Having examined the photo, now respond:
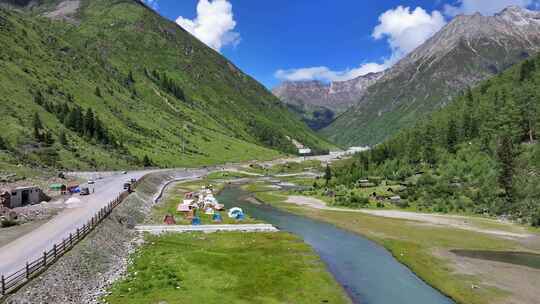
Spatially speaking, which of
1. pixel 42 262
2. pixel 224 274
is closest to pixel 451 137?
pixel 224 274

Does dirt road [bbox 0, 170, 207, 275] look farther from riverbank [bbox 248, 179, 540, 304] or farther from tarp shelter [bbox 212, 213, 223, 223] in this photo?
riverbank [bbox 248, 179, 540, 304]

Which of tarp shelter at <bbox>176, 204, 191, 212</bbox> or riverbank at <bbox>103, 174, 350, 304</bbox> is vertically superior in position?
tarp shelter at <bbox>176, 204, 191, 212</bbox>

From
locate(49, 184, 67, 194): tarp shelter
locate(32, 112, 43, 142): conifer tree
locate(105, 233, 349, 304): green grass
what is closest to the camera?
locate(105, 233, 349, 304): green grass

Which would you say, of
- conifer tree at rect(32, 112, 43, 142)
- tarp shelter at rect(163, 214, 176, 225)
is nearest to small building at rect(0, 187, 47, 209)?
tarp shelter at rect(163, 214, 176, 225)

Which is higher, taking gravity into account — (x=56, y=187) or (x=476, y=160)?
(x=476, y=160)

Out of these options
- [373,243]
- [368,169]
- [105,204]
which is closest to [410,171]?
[368,169]

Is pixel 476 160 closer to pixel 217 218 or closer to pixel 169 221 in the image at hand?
pixel 217 218

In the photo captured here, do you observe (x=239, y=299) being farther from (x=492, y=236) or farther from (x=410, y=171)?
(x=410, y=171)
